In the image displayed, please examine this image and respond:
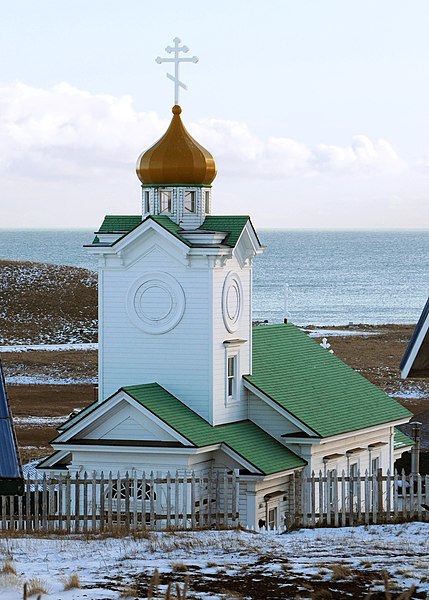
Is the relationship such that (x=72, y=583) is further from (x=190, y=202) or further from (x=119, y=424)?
(x=190, y=202)

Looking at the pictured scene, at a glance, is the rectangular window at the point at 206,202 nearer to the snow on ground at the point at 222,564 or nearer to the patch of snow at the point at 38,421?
the snow on ground at the point at 222,564

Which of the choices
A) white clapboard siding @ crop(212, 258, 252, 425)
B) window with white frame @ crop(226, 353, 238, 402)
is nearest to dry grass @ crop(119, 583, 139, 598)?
white clapboard siding @ crop(212, 258, 252, 425)

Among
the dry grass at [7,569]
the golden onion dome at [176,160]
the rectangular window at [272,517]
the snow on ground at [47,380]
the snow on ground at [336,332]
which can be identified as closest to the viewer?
the dry grass at [7,569]

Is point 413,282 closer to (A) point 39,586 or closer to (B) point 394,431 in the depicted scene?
(B) point 394,431

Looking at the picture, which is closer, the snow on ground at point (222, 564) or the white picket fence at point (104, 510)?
the snow on ground at point (222, 564)

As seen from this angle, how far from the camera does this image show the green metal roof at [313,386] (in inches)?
1247

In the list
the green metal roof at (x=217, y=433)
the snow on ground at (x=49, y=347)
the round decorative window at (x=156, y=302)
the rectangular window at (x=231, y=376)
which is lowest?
the green metal roof at (x=217, y=433)

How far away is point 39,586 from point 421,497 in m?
11.0

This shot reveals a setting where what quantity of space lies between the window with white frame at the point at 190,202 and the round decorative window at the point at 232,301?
5.68ft

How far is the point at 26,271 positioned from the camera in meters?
117

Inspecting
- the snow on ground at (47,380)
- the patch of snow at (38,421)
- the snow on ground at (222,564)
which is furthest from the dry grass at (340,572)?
the snow on ground at (47,380)

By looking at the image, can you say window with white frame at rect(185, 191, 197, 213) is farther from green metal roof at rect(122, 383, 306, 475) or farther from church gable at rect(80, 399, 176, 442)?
church gable at rect(80, 399, 176, 442)

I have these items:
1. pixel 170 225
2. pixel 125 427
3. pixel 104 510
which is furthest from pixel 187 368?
pixel 104 510

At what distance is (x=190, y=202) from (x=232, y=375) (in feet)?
12.5
